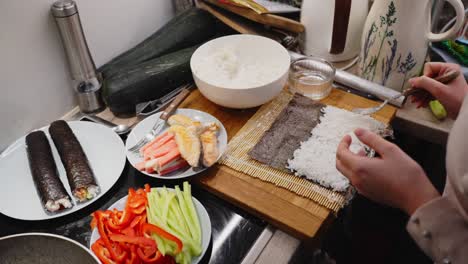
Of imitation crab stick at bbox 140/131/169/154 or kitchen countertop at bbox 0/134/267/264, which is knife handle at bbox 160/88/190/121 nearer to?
imitation crab stick at bbox 140/131/169/154

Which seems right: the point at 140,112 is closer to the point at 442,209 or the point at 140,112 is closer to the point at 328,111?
the point at 328,111

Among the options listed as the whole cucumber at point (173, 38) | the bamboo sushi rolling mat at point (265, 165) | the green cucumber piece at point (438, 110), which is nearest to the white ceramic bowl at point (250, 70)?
the bamboo sushi rolling mat at point (265, 165)

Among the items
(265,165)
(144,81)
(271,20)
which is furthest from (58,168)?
(271,20)

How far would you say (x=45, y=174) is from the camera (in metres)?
0.96

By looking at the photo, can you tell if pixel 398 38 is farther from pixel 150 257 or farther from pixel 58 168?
pixel 58 168

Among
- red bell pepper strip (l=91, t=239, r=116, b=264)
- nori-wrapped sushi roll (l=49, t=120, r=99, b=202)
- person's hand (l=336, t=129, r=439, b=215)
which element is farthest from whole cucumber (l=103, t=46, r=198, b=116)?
person's hand (l=336, t=129, r=439, b=215)

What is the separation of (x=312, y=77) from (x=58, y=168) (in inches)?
31.7

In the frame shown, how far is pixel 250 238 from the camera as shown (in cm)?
88

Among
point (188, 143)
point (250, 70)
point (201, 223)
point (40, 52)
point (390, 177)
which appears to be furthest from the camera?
point (250, 70)

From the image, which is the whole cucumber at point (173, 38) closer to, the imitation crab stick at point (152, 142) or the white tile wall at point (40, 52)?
the white tile wall at point (40, 52)

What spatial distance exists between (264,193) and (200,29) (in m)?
0.72

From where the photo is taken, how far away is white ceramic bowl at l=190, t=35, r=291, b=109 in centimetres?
110

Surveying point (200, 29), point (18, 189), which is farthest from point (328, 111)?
point (18, 189)

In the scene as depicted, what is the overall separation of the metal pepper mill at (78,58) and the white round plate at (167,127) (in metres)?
0.22
